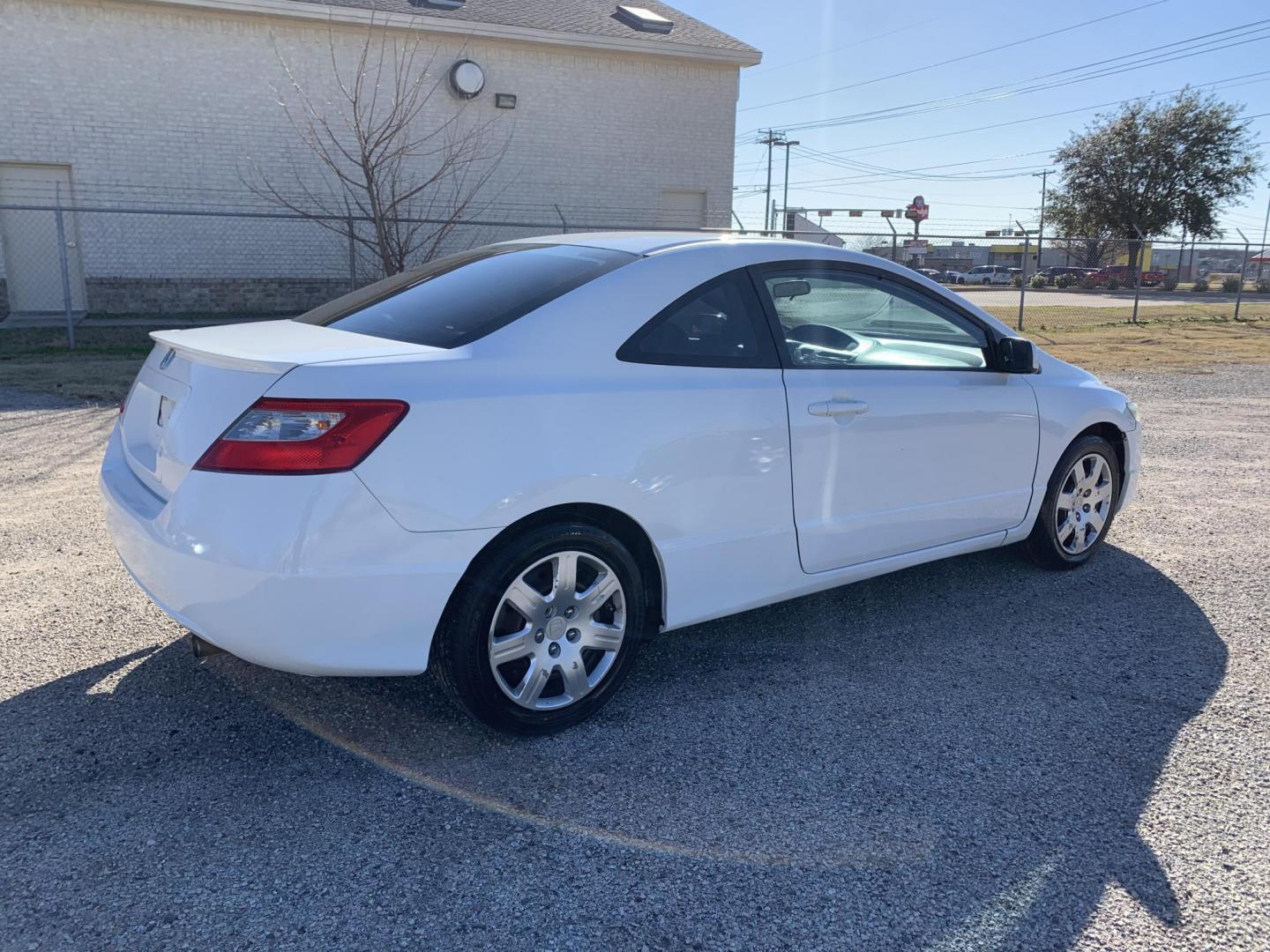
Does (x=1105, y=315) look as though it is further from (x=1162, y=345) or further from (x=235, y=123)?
(x=235, y=123)

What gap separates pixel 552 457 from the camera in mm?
2986

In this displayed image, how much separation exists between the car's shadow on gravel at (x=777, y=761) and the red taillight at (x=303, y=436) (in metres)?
0.97

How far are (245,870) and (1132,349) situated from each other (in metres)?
17.2

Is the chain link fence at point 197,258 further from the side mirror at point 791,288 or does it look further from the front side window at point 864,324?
the side mirror at point 791,288

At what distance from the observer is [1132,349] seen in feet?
54.5

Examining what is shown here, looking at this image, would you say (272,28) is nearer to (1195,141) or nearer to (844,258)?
(844,258)

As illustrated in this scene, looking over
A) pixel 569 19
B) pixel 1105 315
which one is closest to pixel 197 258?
pixel 569 19

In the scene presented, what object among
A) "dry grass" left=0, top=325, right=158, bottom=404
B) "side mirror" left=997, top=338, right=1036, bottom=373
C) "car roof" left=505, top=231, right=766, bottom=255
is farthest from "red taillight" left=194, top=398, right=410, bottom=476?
"dry grass" left=0, top=325, right=158, bottom=404

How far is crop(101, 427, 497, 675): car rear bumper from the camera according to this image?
2.68 metres

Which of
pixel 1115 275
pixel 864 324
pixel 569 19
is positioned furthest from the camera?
pixel 1115 275

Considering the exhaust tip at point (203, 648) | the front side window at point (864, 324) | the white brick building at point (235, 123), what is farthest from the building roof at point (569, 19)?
the exhaust tip at point (203, 648)

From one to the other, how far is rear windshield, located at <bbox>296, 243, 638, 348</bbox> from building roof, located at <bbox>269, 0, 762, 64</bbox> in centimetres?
1465

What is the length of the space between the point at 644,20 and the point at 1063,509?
17.1 metres

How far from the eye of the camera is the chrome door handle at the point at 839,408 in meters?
3.63
